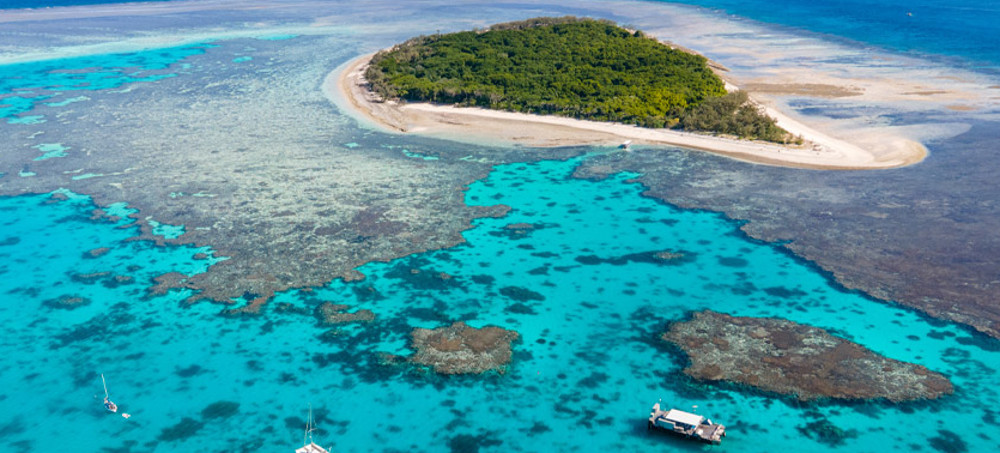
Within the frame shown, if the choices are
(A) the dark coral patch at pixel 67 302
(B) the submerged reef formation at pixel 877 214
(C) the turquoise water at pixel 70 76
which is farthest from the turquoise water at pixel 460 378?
(C) the turquoise water at pixel 70 76

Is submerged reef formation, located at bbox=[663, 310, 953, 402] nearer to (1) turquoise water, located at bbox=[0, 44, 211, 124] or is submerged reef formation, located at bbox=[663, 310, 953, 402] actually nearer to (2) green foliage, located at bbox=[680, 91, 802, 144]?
(2) green foliage, located at bbox=[680, 91, 802, 144]

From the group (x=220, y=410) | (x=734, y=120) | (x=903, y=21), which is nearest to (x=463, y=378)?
(x=220, y=410)

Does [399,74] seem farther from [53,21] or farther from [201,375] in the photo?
[53,21]

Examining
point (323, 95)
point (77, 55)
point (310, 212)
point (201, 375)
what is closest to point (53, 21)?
point (77, 55)

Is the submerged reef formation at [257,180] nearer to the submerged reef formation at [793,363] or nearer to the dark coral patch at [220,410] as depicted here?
the dark coral patch at [220,410]

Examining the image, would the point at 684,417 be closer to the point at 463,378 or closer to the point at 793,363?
the point at 793,363

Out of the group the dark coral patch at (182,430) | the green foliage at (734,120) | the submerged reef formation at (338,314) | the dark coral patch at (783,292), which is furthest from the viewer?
the green foliage at (734,120)
